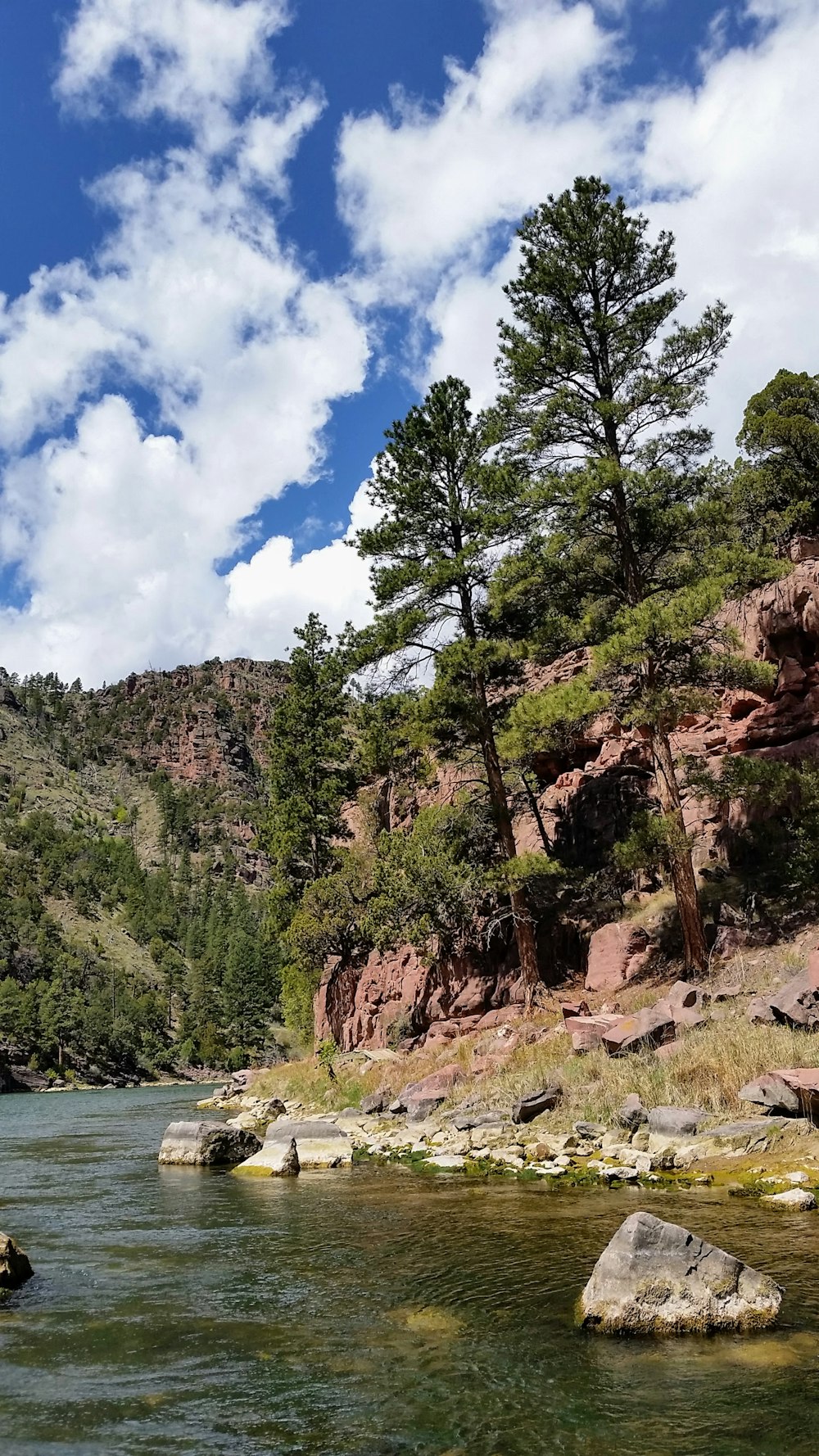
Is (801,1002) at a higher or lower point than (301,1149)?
higher

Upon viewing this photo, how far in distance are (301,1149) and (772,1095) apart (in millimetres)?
9326

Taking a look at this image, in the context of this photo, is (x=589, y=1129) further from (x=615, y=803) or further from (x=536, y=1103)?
(x=615, y=803)

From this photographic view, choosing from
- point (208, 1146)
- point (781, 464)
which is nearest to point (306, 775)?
point (781, 464)

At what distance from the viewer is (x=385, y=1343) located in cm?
723

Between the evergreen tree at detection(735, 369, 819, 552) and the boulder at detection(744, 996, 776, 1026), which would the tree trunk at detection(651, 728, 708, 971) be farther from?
the evergreen tree at detection(735, 369, 819, 552)

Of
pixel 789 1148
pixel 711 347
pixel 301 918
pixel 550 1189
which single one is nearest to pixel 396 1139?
pixel 550 1189

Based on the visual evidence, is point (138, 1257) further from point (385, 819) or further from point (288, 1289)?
point (385, 819)

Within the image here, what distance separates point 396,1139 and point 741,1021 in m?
7.26

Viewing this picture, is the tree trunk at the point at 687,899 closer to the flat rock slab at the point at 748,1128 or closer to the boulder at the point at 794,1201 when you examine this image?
the flat rock slab at the point at 748,1128

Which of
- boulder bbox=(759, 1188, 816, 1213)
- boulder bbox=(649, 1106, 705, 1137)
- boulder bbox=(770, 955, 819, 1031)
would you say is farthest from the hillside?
boulder bbox=(759, 1188, 816, 1213)

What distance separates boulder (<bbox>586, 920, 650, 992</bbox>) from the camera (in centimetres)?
2322

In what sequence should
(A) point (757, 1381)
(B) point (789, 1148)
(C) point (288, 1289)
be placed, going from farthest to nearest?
(B) point (789, 1148) < (C) point (288, 1289) < (A) point (757, 1381)

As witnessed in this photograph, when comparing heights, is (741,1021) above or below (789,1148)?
above

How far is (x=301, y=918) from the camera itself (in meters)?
40.8
